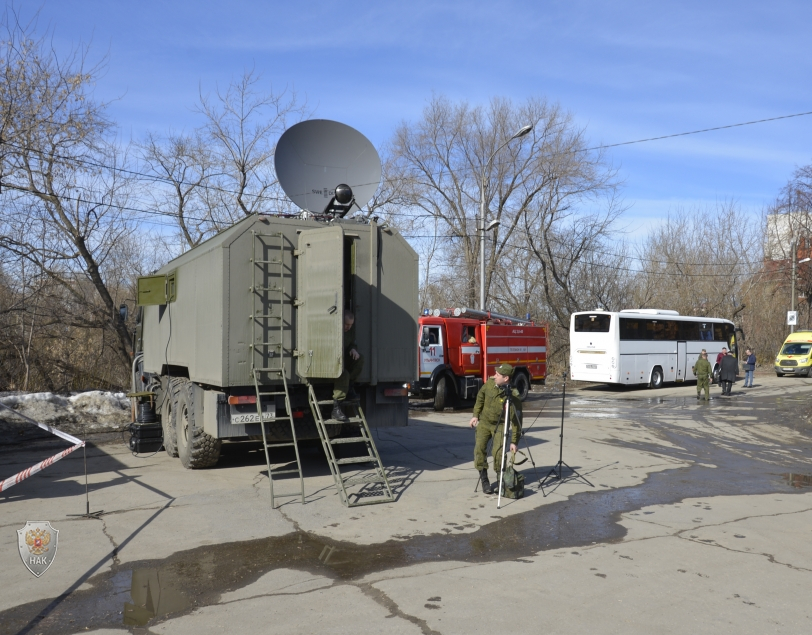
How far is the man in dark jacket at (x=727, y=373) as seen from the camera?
27312 mm

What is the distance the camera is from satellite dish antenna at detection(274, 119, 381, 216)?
1071 cm

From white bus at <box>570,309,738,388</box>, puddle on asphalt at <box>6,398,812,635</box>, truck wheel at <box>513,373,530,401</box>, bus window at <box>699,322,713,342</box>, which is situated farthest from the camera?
bus window at <box>699,322,713,342</box>

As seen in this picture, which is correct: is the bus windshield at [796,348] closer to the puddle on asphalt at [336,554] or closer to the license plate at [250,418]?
the puddle on asphalt at [336,554]

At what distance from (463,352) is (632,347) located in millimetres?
11486

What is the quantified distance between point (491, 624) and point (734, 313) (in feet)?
156

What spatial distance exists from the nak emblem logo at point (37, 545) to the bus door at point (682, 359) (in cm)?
3111

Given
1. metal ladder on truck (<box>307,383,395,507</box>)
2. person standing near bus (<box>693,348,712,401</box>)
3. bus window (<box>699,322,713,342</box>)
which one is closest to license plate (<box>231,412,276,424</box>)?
metal ladder on truck (<box>307,383,395,507</box>)

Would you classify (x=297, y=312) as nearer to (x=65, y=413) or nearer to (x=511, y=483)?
(x=511, y=483)

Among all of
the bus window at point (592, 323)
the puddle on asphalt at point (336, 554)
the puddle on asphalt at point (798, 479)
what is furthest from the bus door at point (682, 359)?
the puddle on asphalt at point (336, 554)

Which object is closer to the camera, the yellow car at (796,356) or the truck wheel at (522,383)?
the truck wheel at (522,383)

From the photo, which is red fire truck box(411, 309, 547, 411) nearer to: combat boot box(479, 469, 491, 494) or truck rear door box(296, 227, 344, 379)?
combat boot box(479, 469, 491, 494)

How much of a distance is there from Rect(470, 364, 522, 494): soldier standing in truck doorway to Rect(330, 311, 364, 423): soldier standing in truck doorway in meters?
1.73

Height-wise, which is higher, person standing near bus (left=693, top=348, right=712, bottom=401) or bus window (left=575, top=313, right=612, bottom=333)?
bus window (left=575, top=313, right=612, bottom=333)

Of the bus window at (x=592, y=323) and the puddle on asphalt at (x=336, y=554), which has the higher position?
the bus window at (x=592, y=323)
